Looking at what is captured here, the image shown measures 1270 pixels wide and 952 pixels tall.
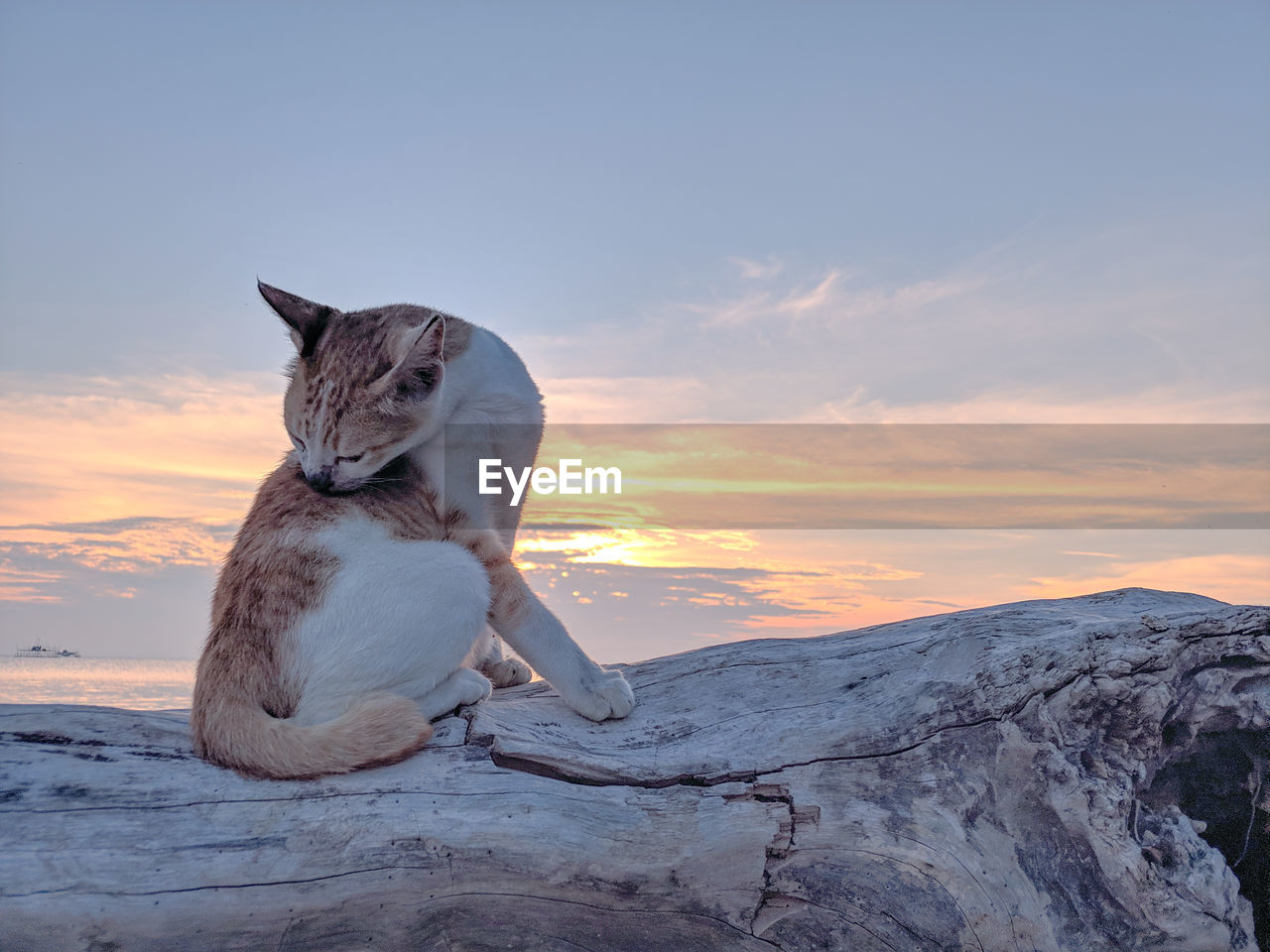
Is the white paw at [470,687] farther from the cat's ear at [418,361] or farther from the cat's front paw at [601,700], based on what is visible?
the cat's ear at [418,361]

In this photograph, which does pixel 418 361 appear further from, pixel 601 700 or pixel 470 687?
pixel 601 700

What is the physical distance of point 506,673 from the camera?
4.37 meters

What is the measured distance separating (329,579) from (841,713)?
2.08m

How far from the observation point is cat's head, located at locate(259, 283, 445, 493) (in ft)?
11.9

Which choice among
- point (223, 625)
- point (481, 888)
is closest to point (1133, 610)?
point (481, 888)

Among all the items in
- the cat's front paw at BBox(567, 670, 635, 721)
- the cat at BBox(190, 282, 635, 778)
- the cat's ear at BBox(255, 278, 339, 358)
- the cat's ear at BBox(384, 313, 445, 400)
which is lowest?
the cat's front paw at BBox(567, 670, 635, 721)

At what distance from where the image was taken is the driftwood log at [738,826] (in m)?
2.77

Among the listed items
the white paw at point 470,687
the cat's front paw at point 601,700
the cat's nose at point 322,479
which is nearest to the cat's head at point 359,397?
the cat's nose at point 322,479

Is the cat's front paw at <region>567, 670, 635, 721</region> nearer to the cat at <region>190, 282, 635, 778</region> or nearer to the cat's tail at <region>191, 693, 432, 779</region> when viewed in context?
the cat at <region>190, 282, 635, 778</region>

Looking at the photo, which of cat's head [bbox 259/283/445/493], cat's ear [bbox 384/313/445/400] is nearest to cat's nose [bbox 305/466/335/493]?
cat's head [bbox 259/283/445/493]

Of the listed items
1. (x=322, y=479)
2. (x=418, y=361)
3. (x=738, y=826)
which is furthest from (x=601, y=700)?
(x=418, y=361)

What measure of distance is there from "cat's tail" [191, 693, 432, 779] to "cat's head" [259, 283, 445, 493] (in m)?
1.00

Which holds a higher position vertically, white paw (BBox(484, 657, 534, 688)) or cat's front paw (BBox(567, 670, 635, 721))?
cat's front paw (BBox(567, 670, 635, 721))

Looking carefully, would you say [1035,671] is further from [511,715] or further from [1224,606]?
[511,715]
